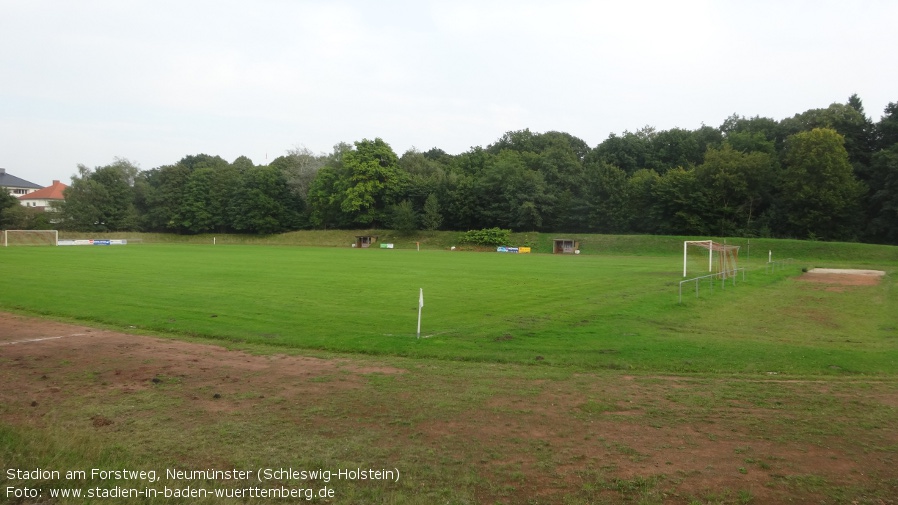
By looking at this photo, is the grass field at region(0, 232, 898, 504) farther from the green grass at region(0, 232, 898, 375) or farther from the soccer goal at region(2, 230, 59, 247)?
the soccer goal at region(2, 230, 59, 247)

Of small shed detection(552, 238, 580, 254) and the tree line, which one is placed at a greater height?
the tree line

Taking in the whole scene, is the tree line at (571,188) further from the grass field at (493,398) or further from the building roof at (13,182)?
the grass field at (493,398)

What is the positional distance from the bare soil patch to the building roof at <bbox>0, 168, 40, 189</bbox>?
151745mm

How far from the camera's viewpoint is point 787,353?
46.6 ft

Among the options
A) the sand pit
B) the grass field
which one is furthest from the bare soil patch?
the sand pit

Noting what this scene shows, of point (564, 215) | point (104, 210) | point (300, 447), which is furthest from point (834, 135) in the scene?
point (104, 210)

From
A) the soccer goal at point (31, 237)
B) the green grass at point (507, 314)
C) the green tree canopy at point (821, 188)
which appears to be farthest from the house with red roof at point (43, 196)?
the green tree canopy at point (821, 188)

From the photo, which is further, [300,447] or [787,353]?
[787,353]

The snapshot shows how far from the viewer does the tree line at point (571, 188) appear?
6906 cm

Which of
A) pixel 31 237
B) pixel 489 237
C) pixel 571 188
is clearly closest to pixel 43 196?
pixel 31 237

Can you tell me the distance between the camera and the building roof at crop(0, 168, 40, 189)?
133 metres

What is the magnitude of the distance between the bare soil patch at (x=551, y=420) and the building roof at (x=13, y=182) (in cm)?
15174

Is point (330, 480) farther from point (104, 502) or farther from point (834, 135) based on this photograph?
point (834, 135)

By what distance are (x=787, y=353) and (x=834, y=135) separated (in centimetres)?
6728
